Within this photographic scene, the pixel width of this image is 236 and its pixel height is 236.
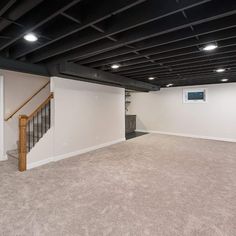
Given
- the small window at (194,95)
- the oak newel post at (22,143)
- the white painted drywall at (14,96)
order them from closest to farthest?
1. the oak newel post at (22,143)
2. the white painted drywall at (14,96)
3. the small window at (194,95)

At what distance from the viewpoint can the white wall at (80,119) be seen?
4223mm

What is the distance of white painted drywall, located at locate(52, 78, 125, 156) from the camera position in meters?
4.36

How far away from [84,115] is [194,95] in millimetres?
5083

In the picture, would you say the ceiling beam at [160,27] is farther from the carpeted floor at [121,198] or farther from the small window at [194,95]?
the small window at [194,95]

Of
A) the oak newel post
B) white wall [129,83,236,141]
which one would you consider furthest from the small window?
the oak newel post

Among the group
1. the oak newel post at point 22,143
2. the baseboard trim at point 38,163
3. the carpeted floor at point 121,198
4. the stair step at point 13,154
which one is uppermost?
the oak newel post at point 22,143

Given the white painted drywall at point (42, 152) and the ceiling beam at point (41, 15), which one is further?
the white painted drywall at point (42, 152)

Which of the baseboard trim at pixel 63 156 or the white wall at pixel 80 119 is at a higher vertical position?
the white wall at pixel 80 119

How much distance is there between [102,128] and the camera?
5.80 metres

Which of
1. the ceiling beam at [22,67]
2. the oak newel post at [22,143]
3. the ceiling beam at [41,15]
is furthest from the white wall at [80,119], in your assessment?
the ceiling beam at [41,15]

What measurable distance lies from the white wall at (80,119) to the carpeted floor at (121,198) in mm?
479

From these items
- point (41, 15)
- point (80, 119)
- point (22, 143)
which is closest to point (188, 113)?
point (80, 119)

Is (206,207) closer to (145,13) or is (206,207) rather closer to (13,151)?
(145,13)

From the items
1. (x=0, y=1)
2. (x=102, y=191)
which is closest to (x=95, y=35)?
(x=0, y=1)
